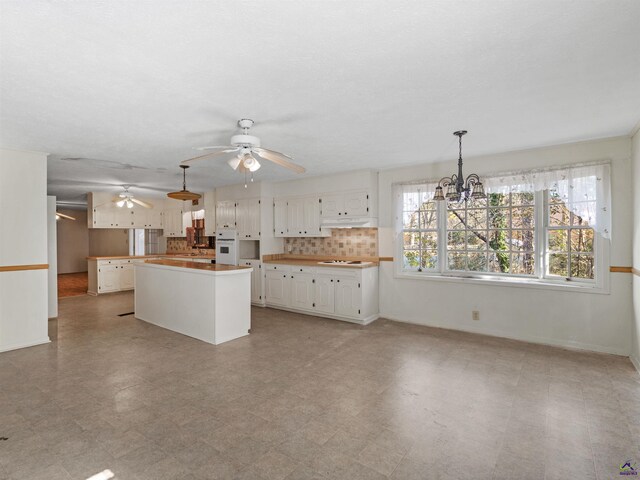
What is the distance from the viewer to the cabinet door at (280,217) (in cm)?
624

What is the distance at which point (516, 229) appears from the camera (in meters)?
4.27

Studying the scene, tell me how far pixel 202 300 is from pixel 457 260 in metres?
3.51

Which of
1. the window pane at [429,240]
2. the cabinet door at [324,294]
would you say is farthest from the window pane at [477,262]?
the cabinet door at [324,294]

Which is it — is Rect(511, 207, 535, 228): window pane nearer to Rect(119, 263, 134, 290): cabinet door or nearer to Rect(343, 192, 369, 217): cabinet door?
Rect(343, 192, 369, 217): cabinet door

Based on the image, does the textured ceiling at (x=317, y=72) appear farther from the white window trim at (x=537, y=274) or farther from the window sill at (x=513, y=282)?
the window sill at (x=513, y=282)

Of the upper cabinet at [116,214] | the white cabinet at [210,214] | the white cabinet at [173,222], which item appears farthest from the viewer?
the white cabinet at [173,222]

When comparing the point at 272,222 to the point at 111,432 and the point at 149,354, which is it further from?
the point at 111,432

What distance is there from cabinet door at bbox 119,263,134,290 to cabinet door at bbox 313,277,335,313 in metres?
5.08

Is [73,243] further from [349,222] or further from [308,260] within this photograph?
[349,222]

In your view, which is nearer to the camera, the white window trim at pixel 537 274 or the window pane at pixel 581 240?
the white window trim at pixel 537 274

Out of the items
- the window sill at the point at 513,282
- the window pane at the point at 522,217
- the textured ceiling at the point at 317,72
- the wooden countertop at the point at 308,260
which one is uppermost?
the textured ceiling at the point at 317,72

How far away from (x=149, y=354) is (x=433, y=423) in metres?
3.02

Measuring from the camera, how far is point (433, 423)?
236 centimetres

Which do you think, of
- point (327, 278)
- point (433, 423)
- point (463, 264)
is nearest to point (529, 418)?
point (433, 423)
